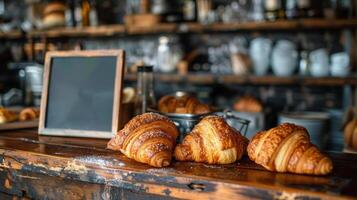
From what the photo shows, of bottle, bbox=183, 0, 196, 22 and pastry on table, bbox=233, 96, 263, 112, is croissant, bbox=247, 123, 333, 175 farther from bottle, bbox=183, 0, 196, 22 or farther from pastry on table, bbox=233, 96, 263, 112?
bottle, bbox=183, 0, 196, 22

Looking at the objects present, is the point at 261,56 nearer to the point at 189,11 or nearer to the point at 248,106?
the point at 248,106

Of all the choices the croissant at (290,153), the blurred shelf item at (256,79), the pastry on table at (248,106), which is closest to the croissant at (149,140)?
the croissant at (290,153)

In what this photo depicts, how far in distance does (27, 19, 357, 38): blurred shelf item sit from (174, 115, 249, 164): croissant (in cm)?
215

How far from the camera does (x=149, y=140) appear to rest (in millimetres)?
1144

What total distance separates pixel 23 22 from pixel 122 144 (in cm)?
436

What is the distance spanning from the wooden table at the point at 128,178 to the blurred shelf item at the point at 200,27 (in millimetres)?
1911

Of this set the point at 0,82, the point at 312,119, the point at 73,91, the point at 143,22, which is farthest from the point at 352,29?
the point at 0,82

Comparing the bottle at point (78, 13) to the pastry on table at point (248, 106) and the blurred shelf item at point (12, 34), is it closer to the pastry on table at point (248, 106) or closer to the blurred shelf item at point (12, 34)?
the blurred shelf item at point (12, 34)

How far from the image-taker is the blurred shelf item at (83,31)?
385cm

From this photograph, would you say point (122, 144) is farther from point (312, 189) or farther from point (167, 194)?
point (312, 189)

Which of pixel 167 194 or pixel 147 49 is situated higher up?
pixel 147 49

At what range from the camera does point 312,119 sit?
8.59 feet

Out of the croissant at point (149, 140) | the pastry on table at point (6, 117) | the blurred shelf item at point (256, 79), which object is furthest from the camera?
the blurred shelf item at point (256, 79)

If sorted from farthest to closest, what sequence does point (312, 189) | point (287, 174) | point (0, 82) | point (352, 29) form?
point (0, 82), point (352, 29), point (287, 174), point (312, 189)
